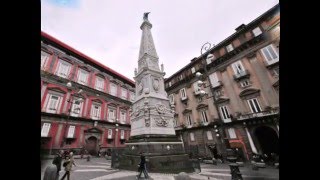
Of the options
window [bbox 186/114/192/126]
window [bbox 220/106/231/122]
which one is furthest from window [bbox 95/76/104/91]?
window [bbox 220/106/231/122]

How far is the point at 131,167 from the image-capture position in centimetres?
999

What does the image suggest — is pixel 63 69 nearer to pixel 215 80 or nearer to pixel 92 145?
pixel 92 145

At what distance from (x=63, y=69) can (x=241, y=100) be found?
87.3 feet

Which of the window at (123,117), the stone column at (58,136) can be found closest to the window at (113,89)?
the window at (123,117)

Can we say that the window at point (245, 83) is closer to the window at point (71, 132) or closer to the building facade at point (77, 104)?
the building facade at point (77, 104)

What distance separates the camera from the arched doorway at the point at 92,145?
73.9 feet

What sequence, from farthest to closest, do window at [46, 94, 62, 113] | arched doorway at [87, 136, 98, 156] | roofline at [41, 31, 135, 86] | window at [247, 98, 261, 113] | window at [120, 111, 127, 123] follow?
window at [120, 111, 127, 123] < arched doorway at [87, 136, 98, 156] < roofline at [41, 31, 135, 86] < window at [46, 94, 62, 113] < window at [247, 98, 261, 113]

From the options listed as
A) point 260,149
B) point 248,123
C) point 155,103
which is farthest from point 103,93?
point 260,149

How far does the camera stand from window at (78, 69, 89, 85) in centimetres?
2467

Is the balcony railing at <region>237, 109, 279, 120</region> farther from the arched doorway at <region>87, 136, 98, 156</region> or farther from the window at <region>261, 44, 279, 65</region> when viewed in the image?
the arched doorway at <region>87, 136, 98, 156</region>

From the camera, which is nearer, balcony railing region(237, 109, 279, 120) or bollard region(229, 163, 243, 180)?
bollard region(229, 163, 243, 180)
